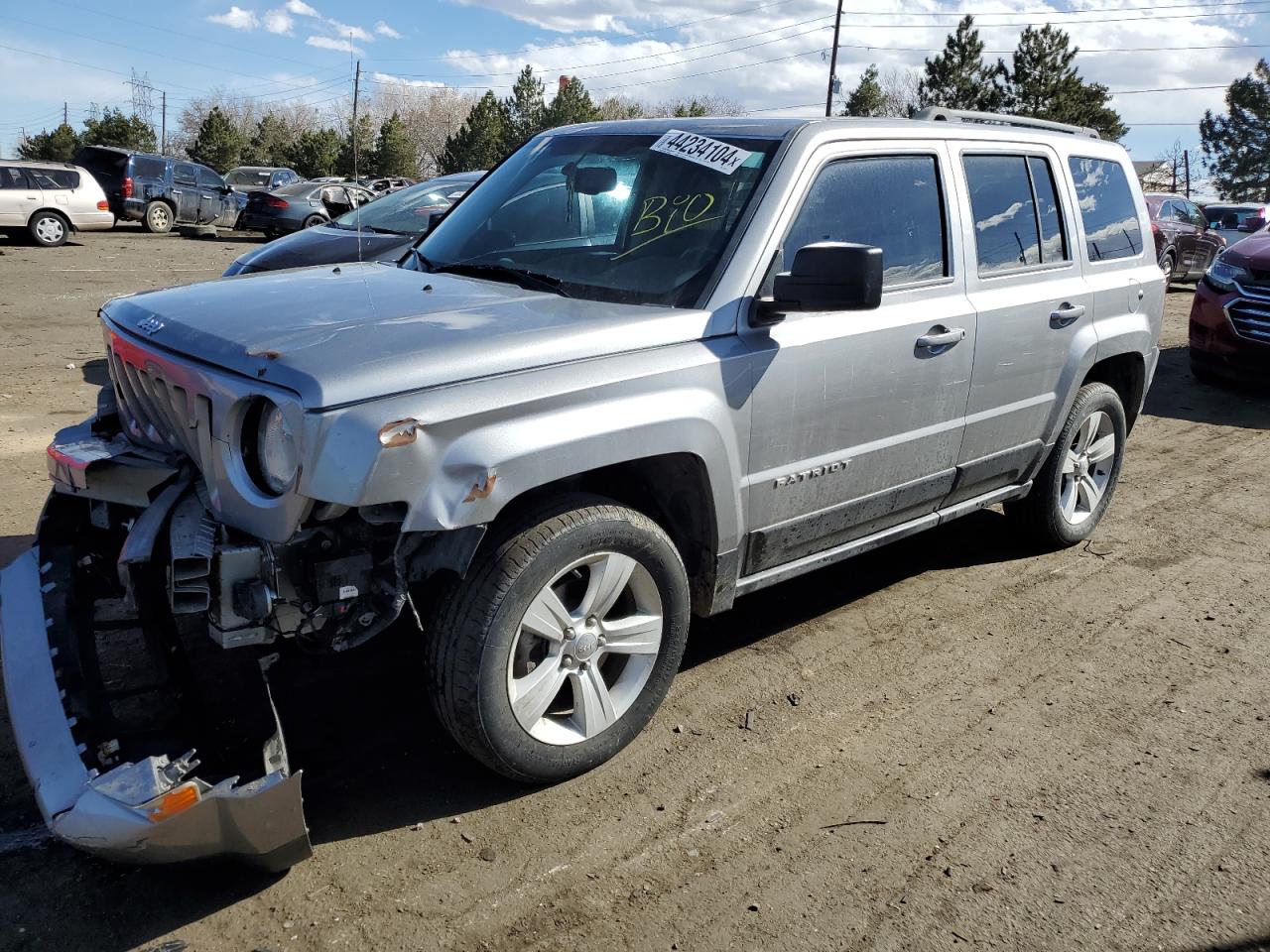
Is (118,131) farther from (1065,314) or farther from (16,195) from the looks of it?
(1065,314)

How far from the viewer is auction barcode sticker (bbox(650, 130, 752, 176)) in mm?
3797

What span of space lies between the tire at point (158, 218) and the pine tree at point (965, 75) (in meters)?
36.3

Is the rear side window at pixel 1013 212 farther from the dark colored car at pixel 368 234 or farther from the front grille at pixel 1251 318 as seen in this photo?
the front grille at pixel 1251 318

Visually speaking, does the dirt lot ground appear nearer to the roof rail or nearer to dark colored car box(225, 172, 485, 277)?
the roof rail

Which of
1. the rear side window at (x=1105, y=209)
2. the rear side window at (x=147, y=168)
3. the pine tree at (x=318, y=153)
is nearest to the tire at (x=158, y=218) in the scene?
the rear side window at (x=147, y=168)

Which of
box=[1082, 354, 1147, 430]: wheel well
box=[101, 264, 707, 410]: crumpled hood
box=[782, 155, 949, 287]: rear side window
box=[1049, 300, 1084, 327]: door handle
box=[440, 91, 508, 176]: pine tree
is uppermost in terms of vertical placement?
box=[440, 91, 508, 176]: pine tree

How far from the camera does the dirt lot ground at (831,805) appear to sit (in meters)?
2.78

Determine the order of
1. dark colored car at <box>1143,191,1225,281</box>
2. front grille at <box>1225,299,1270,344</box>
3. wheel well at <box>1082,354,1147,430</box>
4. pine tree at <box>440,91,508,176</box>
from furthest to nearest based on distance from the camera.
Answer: pine tree at <box>440,91,508,176</box> → dark colored car at <box>1143,191,1225,281</box> → front grille at <box>1225,299,1270,344</box> → wheel well at <box>1082,354,1147,430</box>

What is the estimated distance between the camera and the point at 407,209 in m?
9.84

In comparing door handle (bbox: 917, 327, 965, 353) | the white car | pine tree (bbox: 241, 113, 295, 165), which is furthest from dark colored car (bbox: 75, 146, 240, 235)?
pine tree (bbox: 241, 113, 295, 165)

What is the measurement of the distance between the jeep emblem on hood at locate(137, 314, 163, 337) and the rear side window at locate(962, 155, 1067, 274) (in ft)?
10.2

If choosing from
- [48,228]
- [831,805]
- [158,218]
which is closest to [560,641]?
[831,805]

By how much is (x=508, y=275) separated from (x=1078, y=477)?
3.25 metres

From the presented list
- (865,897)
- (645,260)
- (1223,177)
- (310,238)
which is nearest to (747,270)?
(645,260)
